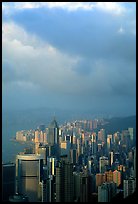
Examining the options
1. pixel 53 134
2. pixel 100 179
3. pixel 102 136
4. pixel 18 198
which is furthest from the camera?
pixel 53 134

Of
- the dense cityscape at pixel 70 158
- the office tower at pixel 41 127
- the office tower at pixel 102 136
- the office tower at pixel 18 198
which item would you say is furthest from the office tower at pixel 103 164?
the office tower at pixel 18 198

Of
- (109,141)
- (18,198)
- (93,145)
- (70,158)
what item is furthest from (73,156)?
(18,198)

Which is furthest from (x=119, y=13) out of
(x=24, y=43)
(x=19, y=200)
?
(x=19, y=200)

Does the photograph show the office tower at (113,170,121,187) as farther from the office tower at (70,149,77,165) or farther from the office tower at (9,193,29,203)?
the office tower at (9,193,29,203)

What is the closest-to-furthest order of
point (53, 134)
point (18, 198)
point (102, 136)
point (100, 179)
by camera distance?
point (18, 198) < point (100, 179) < point (102, 136) < point (53, 134)

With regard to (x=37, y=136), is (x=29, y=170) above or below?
below

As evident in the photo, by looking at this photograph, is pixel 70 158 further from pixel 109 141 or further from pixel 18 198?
pixel 18 198
